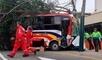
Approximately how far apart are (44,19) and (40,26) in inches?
25.8

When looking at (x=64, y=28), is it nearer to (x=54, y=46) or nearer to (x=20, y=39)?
(x=54, y=46)

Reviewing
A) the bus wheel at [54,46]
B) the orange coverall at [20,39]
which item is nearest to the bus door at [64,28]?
the bus wheel at [54,46]

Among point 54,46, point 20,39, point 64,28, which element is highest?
point 20,39

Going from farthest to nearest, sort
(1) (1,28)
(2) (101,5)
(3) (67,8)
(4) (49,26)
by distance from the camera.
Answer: (2) (101,5) → (3) (67,8) → (4) (49,26) → (1) (1,28)

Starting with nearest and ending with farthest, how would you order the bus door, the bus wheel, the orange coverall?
the orange coverall, the bus door, the bus wheel

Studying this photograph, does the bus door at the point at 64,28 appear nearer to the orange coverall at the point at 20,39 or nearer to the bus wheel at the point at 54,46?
the bus wheel at the point at 54,46

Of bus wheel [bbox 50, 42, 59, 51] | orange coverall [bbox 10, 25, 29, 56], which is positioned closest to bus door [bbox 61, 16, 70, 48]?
bus wheel [bbox 50, 42, 59, 51]

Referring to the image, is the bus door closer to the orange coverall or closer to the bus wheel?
the bus wheel

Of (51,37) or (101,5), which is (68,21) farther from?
(101,5)

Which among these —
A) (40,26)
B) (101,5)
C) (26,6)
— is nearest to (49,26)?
(40,26)

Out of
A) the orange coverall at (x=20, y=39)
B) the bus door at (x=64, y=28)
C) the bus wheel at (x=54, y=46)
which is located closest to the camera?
the orange coverall at (x=20, y=39)

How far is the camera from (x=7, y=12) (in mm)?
20609

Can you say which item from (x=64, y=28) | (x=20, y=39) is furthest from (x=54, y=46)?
(x=20, y=39)

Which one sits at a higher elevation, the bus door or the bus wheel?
the bus door
